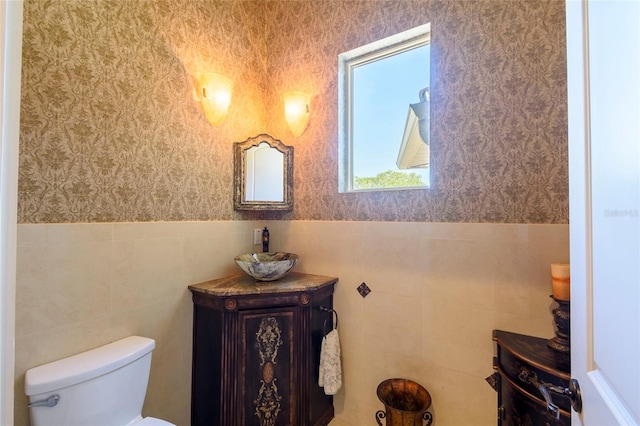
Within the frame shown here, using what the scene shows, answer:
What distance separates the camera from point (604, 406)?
0.52 metres

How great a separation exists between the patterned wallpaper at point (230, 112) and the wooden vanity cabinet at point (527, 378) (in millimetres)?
581

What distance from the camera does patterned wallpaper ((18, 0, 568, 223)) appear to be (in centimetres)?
118

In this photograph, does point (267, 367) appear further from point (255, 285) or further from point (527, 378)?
point (527, 378)

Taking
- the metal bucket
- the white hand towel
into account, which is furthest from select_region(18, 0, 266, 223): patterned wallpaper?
the metal bucket

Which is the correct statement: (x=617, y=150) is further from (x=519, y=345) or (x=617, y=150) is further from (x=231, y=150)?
(x=231, y=150)

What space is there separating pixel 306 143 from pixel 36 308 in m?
1.67

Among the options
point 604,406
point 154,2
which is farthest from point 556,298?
point 154,2

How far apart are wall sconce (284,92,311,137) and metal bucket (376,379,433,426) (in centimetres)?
177

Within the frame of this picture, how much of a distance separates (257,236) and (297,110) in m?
0.98

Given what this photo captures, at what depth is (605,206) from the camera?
1.73 ft

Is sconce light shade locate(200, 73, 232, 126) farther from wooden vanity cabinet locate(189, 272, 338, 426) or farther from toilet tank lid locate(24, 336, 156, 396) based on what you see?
toilet tank lid locate(24, 336, 156, 396)

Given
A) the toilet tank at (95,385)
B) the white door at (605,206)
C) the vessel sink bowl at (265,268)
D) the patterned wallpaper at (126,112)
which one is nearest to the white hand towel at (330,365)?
the vessel sink bowl at (265,268)

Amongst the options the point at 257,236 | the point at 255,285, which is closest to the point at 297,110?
the point at 257,236

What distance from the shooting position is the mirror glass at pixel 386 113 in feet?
5.61
